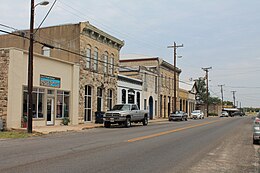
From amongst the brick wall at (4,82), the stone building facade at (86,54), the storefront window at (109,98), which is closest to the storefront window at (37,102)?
the brick wall at (4,82)

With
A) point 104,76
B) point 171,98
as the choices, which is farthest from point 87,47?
point 171,98

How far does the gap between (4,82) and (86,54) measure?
400 inches

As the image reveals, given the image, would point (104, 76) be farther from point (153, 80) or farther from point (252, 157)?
point (252, 157)

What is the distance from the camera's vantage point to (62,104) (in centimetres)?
2805

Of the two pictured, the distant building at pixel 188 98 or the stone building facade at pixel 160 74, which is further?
the distant building at pixel 188 98

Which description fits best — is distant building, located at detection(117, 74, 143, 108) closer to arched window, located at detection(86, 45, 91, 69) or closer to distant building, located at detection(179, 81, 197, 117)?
arched window, located at detection(86, 45, 91, 69)

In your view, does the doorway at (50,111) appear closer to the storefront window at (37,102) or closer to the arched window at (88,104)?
the storefront window at (37,102)

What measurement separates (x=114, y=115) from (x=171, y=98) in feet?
110

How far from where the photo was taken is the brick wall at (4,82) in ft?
73.4

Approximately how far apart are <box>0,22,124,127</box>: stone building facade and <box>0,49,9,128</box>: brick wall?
5.86 m

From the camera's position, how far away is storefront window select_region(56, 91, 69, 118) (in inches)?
1085

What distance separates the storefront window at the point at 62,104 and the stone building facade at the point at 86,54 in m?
1.64

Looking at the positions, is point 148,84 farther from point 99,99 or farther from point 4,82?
point 4,82

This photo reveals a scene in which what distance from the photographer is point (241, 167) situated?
31.4ft
